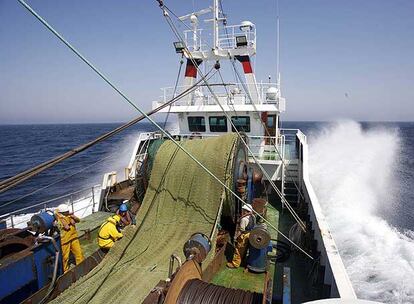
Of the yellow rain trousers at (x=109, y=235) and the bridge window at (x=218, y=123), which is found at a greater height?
the bridge window at (x=218, y=123)

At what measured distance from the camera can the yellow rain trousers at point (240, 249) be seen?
6120mm

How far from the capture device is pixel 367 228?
1148 centimetres

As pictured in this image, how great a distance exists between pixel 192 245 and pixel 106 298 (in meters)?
1.48

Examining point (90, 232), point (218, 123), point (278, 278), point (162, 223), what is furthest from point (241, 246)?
point (218, 123)

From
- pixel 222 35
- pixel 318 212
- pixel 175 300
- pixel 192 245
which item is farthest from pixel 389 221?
pixel 175 300

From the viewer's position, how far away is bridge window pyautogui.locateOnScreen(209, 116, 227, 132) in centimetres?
1229

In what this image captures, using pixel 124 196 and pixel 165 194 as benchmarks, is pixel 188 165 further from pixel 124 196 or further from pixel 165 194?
pixel 124 196

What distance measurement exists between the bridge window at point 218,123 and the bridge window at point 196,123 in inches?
14.0

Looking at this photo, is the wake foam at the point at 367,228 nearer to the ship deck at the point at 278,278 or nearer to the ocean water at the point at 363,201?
the ocean water at the point at 363,201

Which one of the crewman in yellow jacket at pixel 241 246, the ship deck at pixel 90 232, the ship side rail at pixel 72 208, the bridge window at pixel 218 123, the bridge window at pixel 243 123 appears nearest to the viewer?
the crewman in yellow jacket at pixel 241 246

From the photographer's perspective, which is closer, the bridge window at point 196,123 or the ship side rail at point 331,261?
the ship side rail at point 331,261

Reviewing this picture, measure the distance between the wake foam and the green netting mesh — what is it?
5150mm

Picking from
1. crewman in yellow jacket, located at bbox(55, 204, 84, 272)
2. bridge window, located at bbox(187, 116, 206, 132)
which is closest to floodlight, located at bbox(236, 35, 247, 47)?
bridge window, located at bbox(187, 116, 206, 132)

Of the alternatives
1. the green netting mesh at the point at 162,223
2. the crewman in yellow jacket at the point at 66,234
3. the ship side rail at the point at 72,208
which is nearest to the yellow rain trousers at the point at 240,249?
the green netting mesh at the point at 162,223
